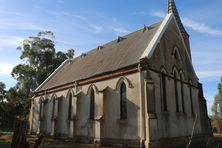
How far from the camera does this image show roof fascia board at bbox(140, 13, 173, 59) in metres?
18.0

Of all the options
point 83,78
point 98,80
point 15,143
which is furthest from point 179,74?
point 15,143

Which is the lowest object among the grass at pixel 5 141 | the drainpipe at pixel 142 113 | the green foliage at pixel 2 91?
the grass at pixel 5 141

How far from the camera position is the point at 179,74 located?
73.0 feet

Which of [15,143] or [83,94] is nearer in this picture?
[15,143]

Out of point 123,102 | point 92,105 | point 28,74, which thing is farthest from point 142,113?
point 28,74

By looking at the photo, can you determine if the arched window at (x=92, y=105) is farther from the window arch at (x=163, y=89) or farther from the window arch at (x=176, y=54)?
the window arch at (x=176, y=54)

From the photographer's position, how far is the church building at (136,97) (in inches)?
679

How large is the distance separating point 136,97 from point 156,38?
224 inches

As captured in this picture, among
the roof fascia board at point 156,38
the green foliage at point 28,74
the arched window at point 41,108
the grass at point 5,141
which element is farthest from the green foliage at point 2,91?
the roof fascia board at point 156,38

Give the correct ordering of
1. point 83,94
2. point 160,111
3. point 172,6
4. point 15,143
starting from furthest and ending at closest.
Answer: point 172,6
point 83,94
point 160,111
point 15,143

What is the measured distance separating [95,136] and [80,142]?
2851 mm

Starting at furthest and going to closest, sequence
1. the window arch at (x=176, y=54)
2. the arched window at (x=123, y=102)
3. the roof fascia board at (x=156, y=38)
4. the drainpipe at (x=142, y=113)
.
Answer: the window arch at (x=176, y=54) < the arched window at (x=123, y=102) < the roof fascia board at (x=156, y=38) < the drainpipe at (x=142, y=113)

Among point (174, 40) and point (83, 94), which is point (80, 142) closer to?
point (83, 94)

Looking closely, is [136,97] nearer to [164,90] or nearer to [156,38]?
[164,90]
